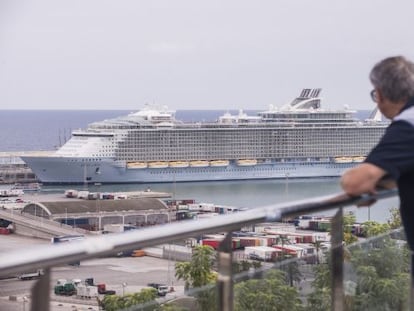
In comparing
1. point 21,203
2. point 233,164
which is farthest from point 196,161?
point 21,203

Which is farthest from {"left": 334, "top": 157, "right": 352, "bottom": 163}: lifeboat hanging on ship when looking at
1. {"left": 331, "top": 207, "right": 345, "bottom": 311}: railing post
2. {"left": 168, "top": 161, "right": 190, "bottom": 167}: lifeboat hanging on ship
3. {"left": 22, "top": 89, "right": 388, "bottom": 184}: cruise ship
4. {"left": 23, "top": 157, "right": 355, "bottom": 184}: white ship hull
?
{"left": 331, "top": 207, "right": 345, "bottom": 311}: railing post

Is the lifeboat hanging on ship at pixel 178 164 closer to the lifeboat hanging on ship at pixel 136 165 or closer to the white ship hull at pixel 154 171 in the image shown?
the white ship hull at pixel 154 171

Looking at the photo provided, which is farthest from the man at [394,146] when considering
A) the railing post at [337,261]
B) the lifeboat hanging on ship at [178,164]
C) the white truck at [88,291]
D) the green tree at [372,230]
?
the lifeboat hanging on ship at [178,164]

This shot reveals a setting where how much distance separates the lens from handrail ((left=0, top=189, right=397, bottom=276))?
1310 millimetres

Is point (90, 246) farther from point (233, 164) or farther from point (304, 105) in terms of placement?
point (304, 105)

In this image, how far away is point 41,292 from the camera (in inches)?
54.9

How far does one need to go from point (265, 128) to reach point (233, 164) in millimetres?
3092

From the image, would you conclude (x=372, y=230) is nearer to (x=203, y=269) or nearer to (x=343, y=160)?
(x=203, y=269)

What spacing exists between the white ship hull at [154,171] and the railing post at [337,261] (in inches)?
1770

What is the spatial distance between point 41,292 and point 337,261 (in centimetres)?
77

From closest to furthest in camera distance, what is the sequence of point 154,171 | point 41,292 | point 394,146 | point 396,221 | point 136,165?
point 41,292
point 394,146
point 396,221
point 136,165
point 154,171

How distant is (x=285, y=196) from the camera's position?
133 ft

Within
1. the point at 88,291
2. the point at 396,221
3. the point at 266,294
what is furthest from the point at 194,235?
the point at 88,291

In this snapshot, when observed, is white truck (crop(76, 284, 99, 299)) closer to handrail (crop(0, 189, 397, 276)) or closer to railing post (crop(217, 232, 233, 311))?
handrail (crop(0, 189, 397, 276))
